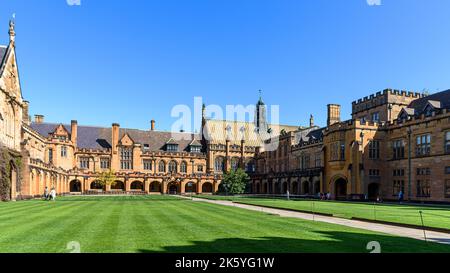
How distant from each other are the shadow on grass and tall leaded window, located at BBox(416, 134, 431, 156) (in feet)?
106

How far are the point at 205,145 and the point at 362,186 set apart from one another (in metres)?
44.8

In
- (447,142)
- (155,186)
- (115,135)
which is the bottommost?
(155,186)

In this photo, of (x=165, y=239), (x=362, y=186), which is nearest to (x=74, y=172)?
(x=362, y=186)

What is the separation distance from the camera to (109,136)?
255 ft

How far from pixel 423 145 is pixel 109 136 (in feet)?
186

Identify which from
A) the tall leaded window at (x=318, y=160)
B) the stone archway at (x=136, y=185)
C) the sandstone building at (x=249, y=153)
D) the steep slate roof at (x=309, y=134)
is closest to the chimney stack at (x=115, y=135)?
the sandstone building at (x=249, y=153)

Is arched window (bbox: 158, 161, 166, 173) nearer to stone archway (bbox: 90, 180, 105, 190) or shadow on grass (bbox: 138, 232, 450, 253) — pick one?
stone archway (bbox: 90, 180, 105, 190)

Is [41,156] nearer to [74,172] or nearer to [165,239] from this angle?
[74,172]

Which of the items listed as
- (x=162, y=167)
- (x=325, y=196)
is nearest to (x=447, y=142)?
(x=325, y=196)

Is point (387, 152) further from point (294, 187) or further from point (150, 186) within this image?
point (150, 186)

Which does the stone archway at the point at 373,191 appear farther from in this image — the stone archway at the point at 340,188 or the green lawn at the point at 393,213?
the green lawn at the point at 393,213

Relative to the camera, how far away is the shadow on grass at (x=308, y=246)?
917cm

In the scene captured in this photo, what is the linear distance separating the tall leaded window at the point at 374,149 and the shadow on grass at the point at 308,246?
119 ft

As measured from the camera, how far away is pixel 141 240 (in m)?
10.3
